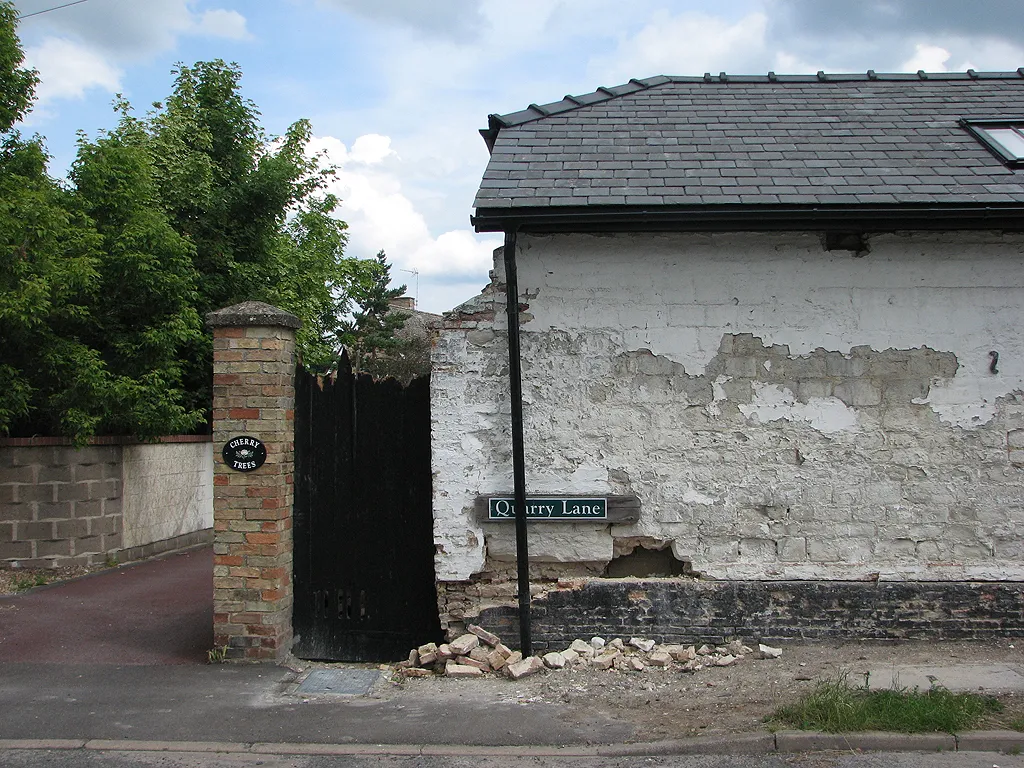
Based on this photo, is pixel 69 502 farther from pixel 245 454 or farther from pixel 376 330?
pixel 376 330

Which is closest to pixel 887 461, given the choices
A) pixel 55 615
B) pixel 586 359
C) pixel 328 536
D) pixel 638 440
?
pixel 638 440

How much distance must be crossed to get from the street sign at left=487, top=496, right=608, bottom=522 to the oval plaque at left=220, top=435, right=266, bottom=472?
1776 millimetres

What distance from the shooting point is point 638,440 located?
677cm

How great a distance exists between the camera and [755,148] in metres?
7.82

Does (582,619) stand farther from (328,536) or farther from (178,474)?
(178,474)

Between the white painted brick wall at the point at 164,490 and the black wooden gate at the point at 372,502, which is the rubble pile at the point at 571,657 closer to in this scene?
the black wooden gate at the point at 372,502

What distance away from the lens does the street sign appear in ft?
21.9

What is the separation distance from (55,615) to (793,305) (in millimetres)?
7340

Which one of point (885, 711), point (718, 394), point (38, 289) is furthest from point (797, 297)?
point (38, 289)

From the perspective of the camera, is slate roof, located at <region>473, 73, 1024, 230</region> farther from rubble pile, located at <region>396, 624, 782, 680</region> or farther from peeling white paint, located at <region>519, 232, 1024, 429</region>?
rubble pile, located at <region>396, 624, 782, 680</region>

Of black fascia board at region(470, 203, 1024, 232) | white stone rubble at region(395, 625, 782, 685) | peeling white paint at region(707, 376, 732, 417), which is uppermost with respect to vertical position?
black fascia board at region(470, 203, 1024, 232)

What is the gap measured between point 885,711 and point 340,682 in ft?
12.0

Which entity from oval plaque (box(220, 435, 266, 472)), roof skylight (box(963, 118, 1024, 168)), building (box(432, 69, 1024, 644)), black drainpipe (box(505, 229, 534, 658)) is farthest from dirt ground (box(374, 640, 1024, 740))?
roof skylight (box(963, 118, 1024, 168))

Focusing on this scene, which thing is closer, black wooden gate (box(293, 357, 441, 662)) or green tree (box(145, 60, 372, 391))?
black wooden gate (box(293, 357, 441, 662))
